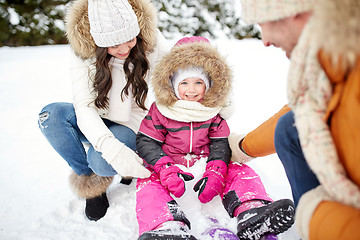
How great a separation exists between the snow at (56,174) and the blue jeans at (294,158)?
43cm

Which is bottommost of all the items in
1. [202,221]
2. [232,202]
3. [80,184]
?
[80,184]

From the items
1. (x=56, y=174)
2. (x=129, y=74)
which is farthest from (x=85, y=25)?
(x=56, y=174)

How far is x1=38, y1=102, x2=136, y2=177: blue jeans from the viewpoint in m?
1.54

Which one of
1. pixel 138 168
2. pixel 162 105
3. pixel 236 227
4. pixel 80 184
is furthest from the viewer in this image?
pixel 162 105

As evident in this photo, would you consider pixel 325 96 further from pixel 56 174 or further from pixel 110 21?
pixel 56 174

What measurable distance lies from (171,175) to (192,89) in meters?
0.50

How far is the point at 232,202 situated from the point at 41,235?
0.93 metres

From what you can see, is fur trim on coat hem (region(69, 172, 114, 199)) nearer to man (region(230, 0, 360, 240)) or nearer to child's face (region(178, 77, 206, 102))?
child's face (region(178, 77, 206, 102))

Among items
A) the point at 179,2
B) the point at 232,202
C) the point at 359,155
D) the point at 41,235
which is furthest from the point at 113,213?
the point at 179,2

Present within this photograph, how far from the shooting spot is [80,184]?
1.58 metres

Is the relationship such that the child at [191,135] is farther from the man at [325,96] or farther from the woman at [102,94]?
the man at [325,96]

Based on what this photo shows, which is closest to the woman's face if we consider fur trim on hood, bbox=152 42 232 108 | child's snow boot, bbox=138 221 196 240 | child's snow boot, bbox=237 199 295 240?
fur trim on hood, bbox=152 42 232 108

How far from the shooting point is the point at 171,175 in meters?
1.44

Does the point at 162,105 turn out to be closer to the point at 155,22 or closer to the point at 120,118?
the point at 120,118
